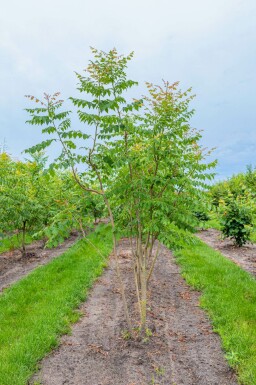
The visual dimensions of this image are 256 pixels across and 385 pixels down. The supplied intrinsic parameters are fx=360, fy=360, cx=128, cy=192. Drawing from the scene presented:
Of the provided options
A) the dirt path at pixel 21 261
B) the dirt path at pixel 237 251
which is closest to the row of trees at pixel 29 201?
the dirt path at pixel 21 261

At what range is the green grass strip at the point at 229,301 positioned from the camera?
16.8ft

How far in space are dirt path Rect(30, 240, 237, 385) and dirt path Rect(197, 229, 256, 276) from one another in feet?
12.7

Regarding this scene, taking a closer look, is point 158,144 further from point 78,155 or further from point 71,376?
point 71,376

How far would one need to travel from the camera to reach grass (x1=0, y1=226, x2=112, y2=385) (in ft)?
16.9

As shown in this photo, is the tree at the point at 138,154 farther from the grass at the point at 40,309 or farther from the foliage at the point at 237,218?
the foliage at the point at 237,218

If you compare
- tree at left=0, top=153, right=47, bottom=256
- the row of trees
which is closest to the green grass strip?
the row of trees

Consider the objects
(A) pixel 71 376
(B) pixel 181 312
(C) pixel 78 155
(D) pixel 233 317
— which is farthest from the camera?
(B) pixel 181 312

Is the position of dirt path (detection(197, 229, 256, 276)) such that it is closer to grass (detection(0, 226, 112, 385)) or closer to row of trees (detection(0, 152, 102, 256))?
grass (detection(0, 226, 112, 385))

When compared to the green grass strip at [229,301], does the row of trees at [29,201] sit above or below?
above

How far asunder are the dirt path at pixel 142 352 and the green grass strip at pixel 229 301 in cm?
18

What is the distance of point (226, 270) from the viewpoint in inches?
369

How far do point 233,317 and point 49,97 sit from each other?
4773 mm

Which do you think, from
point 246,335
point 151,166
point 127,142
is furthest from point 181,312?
point 127,142

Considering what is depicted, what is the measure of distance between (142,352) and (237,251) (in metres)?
8.77
